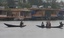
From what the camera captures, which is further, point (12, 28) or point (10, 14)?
point (10, 14)

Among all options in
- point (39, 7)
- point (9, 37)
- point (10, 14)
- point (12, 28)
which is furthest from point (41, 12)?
point (9, 37)

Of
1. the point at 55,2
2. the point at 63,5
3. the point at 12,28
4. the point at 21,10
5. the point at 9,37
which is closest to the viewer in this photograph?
the point at 9,37

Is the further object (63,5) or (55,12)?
(63,5)

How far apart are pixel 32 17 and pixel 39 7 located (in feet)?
11.5

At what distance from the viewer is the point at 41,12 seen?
Answer: 5672cm

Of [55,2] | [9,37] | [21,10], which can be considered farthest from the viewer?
[55,2]

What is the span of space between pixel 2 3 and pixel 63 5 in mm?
14926

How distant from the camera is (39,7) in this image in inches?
2254

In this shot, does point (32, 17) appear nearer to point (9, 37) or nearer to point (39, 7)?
point (39, 7)

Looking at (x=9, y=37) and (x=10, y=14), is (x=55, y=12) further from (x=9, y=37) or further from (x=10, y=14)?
(x=9, y=37)

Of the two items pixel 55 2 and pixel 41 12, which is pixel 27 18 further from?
pixel 55 2

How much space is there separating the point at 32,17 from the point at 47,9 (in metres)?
3.79

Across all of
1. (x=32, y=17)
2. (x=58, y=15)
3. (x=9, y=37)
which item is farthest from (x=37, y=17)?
(x=9, y=37)

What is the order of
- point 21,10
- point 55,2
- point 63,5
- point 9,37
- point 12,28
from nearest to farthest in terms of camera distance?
point 9,37 → point 12,28 → point 21,10 → point 55,2 → point 63,5
